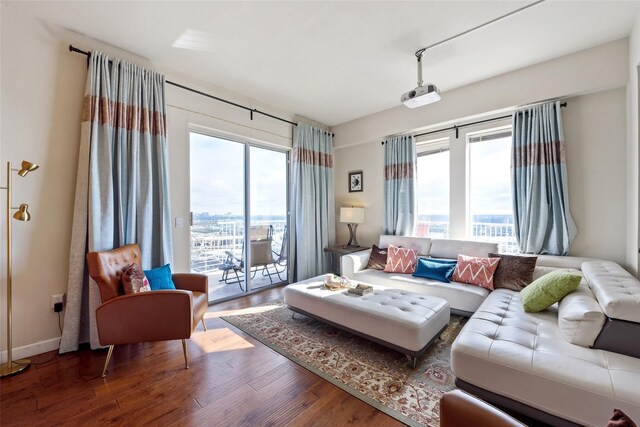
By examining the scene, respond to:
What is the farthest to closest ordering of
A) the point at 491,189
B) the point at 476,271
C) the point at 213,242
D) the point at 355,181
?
the point at 355,181
the point at 213,242
the point at 491,189
the point at 476,271

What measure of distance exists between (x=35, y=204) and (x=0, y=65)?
107cm

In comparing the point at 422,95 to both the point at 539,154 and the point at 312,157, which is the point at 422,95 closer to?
the point at 539,154

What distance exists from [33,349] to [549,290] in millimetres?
4126

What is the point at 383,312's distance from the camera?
6.90 ft

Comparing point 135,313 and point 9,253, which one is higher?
point 9,253

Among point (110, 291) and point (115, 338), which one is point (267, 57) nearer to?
point (110, 291)

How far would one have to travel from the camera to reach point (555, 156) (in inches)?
111

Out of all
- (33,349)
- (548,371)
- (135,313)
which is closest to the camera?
(548,371)

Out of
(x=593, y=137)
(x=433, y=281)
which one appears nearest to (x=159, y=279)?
(x=433, y=281)

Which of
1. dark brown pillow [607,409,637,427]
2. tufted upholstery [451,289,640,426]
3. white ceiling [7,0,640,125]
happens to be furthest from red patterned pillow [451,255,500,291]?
dark brown pillow [607,409,637,427]

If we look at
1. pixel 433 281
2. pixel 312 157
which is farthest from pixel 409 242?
pixel 312 157

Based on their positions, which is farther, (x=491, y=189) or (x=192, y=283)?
(x=491, y=189)

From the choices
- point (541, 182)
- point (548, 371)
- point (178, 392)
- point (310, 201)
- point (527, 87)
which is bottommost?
point (178, 392)

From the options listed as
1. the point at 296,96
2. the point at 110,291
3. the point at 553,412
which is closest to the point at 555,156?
the point at 553,412
